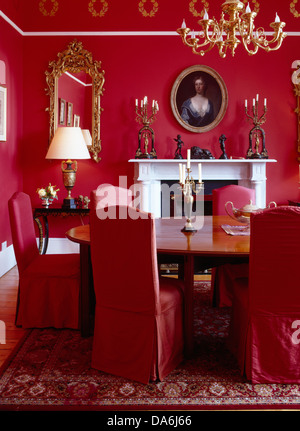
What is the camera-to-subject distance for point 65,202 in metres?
5.24

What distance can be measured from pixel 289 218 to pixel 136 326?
1.00 meters

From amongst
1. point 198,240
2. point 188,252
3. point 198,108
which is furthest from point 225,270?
point 198,108

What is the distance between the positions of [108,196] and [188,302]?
1229mm

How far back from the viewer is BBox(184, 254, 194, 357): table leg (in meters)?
2.83

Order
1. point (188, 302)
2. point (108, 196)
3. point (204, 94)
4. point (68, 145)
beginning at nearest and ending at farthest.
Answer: point (188, 302) → point (108, 196) → point (68, 145) → point (204, 94)

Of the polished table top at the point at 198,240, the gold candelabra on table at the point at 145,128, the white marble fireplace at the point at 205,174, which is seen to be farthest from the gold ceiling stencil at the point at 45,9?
the polished table top at the point at 198,240

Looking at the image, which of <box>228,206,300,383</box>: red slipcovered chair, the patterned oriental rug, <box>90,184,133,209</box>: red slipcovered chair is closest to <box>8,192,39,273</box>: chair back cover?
<box>90,184,133,209</box>: red slipcovered chair

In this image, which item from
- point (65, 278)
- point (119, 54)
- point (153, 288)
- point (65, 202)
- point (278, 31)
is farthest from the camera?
point (119, 54)

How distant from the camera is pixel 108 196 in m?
3.72

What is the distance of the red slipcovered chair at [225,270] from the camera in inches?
146

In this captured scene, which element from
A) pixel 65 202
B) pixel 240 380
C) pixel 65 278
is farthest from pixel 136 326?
pixel 65 202

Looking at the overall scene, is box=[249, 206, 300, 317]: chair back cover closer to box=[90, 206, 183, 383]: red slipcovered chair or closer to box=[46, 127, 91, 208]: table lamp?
box=[90, 206, 183, 383]: red slipcovered chair

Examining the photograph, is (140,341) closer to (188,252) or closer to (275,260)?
(188,252)
